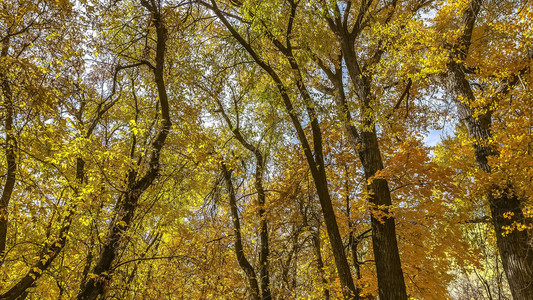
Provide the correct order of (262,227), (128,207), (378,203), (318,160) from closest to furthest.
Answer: (128,207) → (318,160) → (378,203) → (262,227)

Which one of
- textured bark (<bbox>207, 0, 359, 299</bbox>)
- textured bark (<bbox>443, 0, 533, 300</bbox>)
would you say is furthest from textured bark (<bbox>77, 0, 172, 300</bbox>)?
textured bark (<bbox>443, 0, 533, 300</bbox>)

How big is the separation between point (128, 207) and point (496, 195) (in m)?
8.15

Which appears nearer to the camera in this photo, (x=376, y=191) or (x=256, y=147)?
(x=376, y=191)

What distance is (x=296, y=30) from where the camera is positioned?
5672 millimetres

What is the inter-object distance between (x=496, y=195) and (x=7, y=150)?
10005mm

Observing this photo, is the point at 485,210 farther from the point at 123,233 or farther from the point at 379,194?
the point at 123,233

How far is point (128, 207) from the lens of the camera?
512 centimetres

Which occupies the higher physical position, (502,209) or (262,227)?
(502,209)

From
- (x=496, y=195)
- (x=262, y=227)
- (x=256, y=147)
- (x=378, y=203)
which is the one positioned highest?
(x=256, y=147)

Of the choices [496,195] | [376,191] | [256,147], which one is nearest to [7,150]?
[256,147]

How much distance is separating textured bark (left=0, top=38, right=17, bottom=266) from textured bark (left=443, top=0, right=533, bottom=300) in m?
7.68

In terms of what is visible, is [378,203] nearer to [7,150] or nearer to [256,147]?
[256,147]

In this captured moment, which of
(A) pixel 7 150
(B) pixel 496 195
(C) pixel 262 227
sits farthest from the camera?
(C) pixel 262 227

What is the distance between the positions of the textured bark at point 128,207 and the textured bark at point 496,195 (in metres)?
5.93
